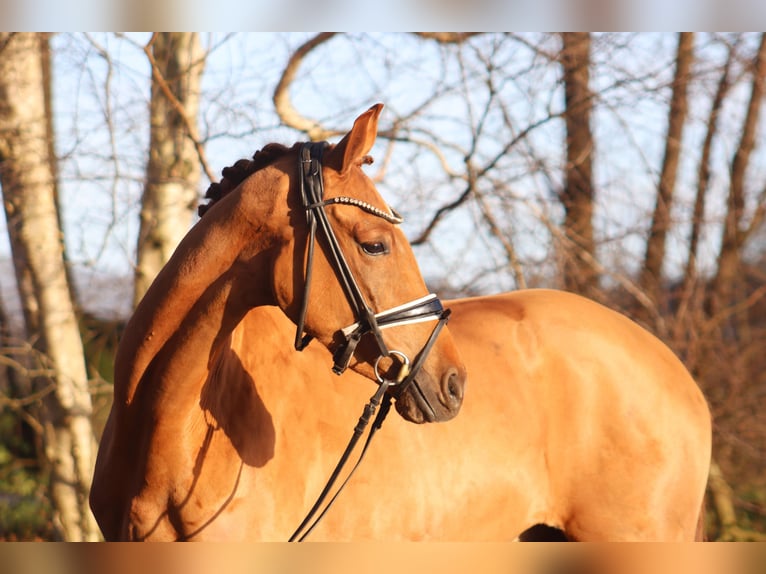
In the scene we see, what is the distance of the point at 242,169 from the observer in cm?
272

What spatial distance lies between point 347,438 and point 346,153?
1111 millimetres

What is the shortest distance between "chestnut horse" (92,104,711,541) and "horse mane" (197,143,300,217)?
18mm

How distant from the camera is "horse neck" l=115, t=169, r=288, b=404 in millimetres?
2508

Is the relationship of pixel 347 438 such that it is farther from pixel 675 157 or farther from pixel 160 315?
pixel 675 157

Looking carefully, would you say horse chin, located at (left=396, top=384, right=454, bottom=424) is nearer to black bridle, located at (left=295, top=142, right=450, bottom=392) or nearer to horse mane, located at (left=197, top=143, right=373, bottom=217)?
black bridle, located at (left=295, top=142, right=450, bottom=392)

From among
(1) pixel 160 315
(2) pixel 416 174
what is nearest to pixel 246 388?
(1) pixel 160 315

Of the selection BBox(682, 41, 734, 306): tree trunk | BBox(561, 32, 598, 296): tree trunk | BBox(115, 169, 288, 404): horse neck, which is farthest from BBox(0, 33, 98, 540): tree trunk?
BBox(682, 41, 734, 306): tree trunk

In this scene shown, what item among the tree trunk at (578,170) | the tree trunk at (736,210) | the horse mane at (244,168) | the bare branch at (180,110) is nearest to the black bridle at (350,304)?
the horse mane at (244,168)

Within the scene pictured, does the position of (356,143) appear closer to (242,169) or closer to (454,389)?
(242,169)

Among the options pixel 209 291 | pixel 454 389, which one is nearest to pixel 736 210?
pixel 454 389

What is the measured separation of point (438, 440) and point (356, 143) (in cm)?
131

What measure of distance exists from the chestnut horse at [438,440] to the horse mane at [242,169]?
2 centimetres

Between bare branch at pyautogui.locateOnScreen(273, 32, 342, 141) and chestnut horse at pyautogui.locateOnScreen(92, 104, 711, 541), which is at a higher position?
bare branch at pyautogui.locateOnScreen(273, 32, 342, 141)

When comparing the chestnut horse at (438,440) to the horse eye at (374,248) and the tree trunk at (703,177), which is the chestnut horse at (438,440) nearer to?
the horse eye at (374,248)
